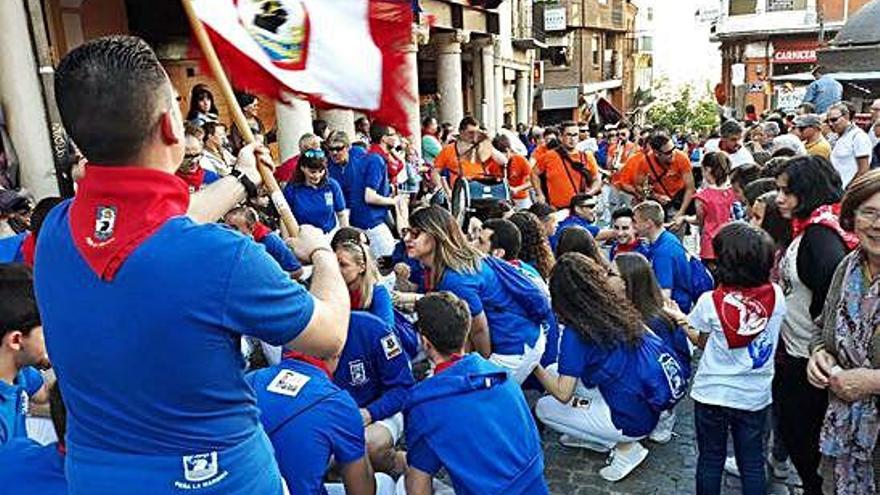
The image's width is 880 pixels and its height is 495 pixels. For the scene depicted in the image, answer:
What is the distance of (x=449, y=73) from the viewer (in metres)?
17.0

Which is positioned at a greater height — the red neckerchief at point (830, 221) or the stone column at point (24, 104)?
the stone column at point (24, 104)

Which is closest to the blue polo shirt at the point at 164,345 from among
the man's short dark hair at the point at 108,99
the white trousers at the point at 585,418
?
the man's short dark hair at the point at 108,99

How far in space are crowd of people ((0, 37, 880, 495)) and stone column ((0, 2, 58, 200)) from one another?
1.87 m

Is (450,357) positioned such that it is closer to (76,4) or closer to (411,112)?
(411,112)

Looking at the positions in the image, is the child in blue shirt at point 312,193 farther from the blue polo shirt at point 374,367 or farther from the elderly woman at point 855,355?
the elderly woman at point 855,355

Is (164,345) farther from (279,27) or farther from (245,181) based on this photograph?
(279,27)

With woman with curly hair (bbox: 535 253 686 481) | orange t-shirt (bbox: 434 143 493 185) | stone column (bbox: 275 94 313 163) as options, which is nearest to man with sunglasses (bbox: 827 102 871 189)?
orange t-shirt (bbox: 434 143 493 185)

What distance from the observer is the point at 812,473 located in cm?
379

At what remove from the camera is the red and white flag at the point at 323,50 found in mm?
2600

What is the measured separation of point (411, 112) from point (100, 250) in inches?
60.4

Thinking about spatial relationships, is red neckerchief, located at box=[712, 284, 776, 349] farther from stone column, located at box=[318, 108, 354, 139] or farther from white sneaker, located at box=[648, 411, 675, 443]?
stone column, located at box=[318, 108, 354, 139]

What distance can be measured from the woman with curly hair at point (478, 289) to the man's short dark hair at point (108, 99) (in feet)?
10.5

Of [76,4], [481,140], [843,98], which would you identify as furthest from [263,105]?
[843,98]

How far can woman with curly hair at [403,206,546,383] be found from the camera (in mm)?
4781
